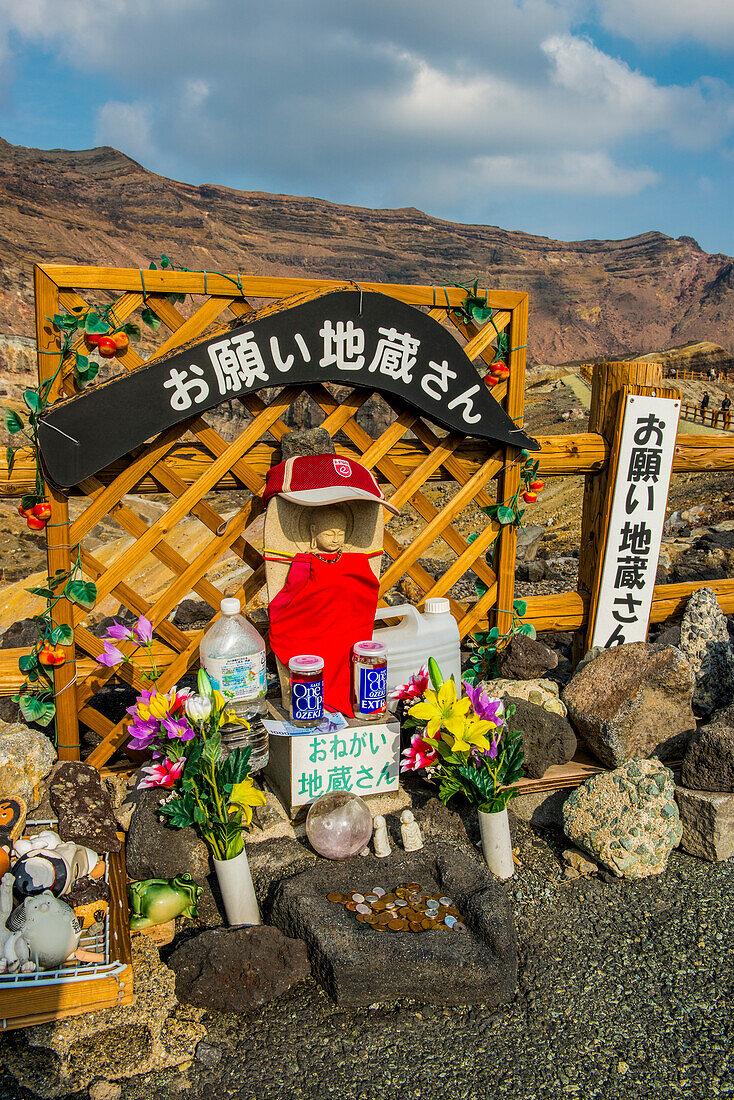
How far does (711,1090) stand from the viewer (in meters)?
2.06

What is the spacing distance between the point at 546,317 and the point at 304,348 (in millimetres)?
103528

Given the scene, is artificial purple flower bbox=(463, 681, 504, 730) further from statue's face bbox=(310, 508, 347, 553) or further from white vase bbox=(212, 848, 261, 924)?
white vase bbox=(212, 848, 261, 924)

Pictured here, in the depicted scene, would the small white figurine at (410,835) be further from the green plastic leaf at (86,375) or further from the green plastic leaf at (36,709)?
the green plastic leaf at (86,375)

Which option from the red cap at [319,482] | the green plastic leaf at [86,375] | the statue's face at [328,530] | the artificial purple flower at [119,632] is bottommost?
the artificial purple flower at [119,632]

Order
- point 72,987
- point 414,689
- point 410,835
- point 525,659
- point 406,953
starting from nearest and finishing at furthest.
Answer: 1. point 72,987
2. point 406,953
3. point 410,835
4. point 414,689
5. point 525,659

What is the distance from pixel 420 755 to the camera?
307cm

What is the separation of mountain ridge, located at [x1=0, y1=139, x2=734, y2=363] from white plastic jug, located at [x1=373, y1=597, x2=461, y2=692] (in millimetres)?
64878

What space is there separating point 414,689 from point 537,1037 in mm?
1392

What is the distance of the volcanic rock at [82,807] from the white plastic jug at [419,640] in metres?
1.36

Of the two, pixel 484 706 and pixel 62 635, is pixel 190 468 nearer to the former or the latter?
pixel 62 635

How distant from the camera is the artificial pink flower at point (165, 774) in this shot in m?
2.80

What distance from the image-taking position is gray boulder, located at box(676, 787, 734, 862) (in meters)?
3.12

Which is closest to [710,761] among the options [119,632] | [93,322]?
[119,632]

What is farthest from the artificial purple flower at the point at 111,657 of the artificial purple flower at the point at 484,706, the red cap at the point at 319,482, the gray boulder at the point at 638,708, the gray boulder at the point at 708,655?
the gray boulder at the point at 708,655
